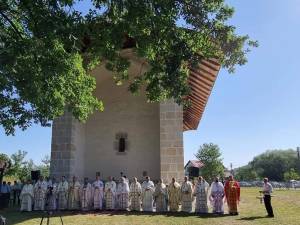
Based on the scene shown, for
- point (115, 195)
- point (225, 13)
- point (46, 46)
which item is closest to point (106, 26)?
point (46, 46)

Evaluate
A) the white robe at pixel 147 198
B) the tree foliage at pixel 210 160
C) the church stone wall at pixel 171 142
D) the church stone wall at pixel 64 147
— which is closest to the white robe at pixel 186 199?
the white robe at pixel 147 198

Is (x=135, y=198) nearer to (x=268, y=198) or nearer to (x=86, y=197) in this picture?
(x=86, y=197)

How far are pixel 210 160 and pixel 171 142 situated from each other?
32.4 m

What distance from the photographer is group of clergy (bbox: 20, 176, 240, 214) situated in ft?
47.2

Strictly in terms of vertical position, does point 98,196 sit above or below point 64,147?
below

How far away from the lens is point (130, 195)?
50.0 feet

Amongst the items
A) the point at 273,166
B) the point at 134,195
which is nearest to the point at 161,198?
the point at 134,195

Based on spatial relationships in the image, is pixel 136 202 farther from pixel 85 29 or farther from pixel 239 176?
pixel 239 176

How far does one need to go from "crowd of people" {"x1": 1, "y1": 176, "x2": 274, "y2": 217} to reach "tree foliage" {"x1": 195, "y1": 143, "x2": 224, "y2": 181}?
31.1 m

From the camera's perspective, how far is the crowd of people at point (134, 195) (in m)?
14.4

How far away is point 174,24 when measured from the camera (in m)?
7.94

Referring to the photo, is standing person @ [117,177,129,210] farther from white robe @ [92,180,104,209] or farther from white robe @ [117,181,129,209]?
white robe @ [92,180,104,209]

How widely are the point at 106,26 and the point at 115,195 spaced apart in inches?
342

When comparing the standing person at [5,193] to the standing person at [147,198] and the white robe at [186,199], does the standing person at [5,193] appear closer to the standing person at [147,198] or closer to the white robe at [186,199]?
the standing person at [147,198]
